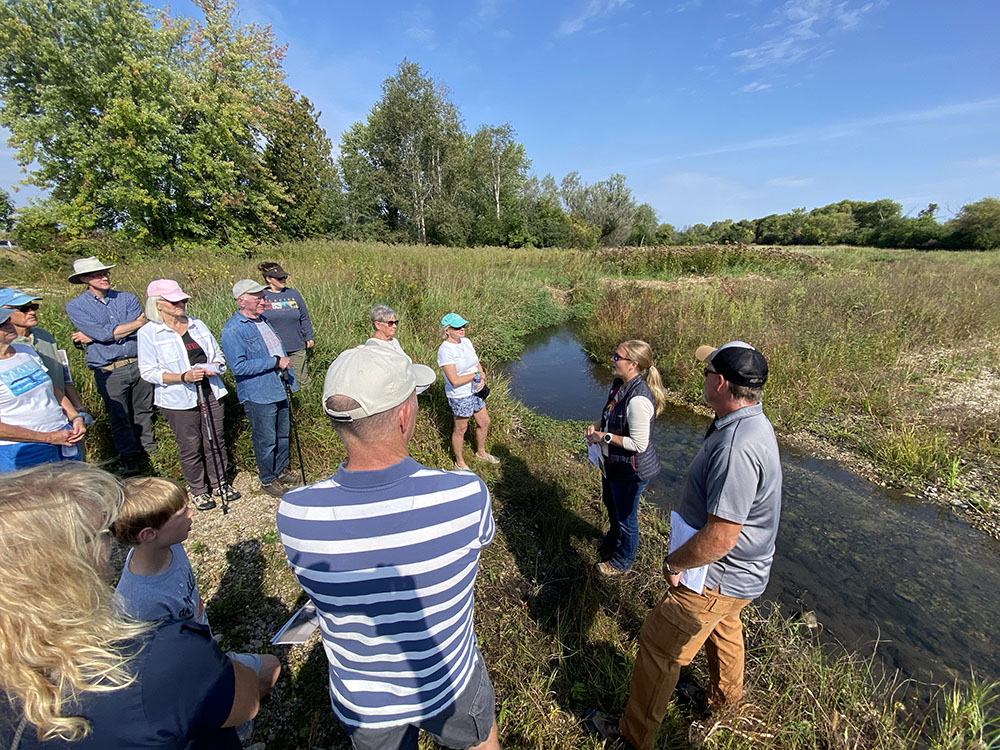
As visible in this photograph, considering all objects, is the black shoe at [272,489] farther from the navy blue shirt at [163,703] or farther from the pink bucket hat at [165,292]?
the navy blue shirt at [163,703]

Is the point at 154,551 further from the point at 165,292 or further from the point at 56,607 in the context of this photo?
the point at 165,292

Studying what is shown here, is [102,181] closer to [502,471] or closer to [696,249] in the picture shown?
[502,471]

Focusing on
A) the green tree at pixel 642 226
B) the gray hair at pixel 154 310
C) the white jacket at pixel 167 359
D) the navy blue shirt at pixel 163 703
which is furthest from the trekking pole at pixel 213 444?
the green tree at pixel 642 226

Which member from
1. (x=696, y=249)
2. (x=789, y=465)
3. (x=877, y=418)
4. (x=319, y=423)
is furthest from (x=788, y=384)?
(x=696, y=249)

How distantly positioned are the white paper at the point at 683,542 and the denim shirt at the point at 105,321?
555 centimetres

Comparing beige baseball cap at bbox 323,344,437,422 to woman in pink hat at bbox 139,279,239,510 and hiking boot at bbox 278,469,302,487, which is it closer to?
woman in pink hat at bbox 139,279,239,510

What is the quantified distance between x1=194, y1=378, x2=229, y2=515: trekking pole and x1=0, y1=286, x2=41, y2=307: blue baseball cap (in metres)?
1.43

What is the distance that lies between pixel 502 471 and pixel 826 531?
140 inches

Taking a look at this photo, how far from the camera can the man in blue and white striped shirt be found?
1171 millimetres

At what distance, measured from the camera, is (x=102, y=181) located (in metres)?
12.6

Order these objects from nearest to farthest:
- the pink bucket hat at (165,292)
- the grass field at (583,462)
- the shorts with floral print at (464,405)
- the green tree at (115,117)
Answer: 1. the grass field at (583,462)
2. the pink bucket hat at (165,292)
3. the shorts with floral print at (464,405)
4. the green tree at (115,117)

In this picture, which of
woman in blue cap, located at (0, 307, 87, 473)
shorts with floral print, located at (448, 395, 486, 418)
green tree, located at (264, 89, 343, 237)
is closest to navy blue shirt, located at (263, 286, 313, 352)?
woman in blue cap, located at (0, 307, 87, 473)

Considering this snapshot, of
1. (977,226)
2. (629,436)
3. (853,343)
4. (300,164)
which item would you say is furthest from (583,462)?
(977,226)

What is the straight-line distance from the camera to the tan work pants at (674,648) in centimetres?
188
